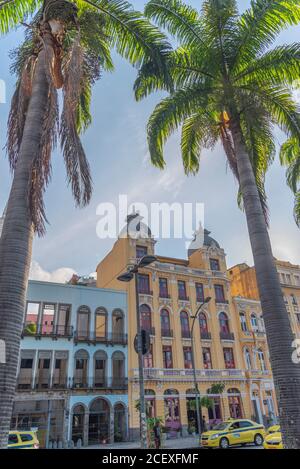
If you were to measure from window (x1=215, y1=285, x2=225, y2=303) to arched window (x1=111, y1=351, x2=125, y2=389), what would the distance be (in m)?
12.5

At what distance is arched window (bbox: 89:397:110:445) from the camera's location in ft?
85.4

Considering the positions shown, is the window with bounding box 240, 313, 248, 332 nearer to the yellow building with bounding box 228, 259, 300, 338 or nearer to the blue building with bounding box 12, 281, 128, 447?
the yellow building with bounding box 228, 259, 300, 338

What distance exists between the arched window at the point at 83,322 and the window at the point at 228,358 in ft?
46.5

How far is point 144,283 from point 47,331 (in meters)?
9.93

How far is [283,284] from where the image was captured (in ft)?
141

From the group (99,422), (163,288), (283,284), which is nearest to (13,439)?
(99,422)

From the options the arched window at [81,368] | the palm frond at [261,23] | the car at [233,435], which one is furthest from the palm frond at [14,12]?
the arched window at [81,368]

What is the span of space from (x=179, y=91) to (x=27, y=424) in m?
24.2

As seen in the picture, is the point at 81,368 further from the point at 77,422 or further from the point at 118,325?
the point at 118,325

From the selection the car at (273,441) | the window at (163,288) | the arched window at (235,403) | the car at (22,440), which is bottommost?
the car at (273,441)

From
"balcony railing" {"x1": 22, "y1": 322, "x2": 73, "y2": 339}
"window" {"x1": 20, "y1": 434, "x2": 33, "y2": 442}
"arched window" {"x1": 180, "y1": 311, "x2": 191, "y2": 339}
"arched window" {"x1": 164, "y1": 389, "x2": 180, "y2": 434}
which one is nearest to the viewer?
"window" {"x1": 20, "y1": 434, "x2": 33, "y2": 442}

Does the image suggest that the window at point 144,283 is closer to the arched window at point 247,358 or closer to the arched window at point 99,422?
the arched window at point 99,422

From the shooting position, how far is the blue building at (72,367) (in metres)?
25.4

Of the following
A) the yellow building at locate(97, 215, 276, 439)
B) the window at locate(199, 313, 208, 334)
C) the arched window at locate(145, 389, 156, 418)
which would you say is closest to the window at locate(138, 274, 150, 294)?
the yellow building at locate(97, 215, 276, 439)
